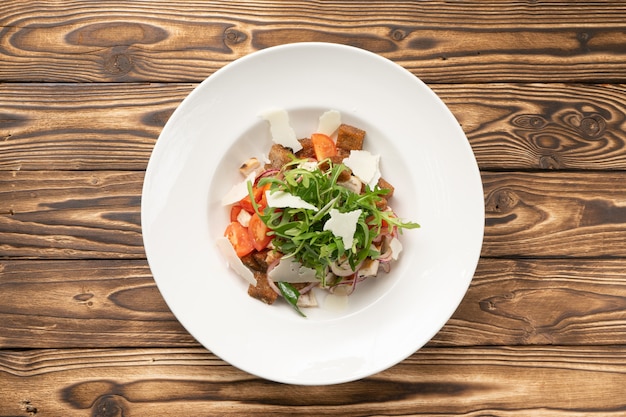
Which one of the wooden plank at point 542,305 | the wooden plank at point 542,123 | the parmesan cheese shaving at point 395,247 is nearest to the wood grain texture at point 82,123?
the parmesan cheese shaving at point 395,247

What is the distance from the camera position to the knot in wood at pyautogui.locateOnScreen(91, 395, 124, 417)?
A: 2018mm

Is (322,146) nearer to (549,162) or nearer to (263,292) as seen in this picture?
(263,292)

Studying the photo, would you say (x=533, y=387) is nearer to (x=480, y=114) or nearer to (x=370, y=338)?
(x=370, y=338)

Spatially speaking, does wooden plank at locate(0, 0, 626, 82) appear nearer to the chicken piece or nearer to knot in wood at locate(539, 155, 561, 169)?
knot in wood at locate(539, 155, 561, 169)

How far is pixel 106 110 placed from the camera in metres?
2.08

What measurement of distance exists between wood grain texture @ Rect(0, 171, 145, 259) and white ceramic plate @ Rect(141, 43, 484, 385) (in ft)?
1.05

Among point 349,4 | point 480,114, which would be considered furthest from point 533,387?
point 349,4

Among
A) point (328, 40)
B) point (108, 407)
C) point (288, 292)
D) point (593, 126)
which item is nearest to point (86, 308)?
point (108, 407)

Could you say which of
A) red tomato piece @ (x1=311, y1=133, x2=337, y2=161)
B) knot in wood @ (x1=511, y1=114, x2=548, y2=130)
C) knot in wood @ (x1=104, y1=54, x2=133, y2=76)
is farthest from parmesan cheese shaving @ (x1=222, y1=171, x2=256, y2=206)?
knot in wood @ (x1=511, y1=114, x2=548, y2=130)

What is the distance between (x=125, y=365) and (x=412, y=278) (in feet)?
3.36

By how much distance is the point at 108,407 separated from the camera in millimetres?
2018

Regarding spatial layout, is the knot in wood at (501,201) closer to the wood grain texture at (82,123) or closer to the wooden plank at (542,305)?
the wooden plank at (542,305)

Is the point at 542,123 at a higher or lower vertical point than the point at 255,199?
higher

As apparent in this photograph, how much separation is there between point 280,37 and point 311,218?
0.74 m
